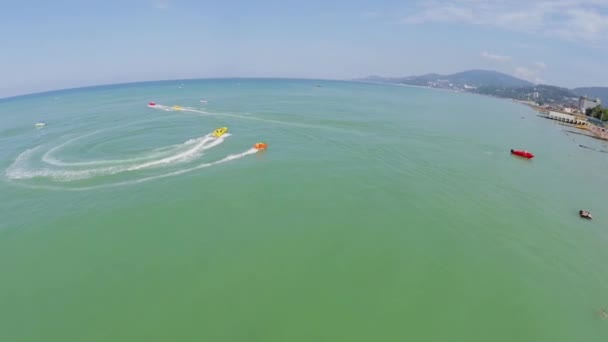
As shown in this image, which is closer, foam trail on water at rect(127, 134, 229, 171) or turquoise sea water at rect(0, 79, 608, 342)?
turquoise sea water at rect(0, 79, 608, 342)

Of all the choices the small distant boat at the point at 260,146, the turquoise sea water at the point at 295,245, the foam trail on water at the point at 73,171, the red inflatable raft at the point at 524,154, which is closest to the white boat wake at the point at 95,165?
the foam trail on water at the point at 73,171

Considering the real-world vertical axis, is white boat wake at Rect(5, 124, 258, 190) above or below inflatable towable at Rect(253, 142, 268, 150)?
below

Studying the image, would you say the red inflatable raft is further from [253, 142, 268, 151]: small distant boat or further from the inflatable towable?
the inflatable towable

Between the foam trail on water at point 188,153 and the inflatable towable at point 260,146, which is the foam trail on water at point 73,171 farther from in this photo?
the inflatable towable at point 260,146

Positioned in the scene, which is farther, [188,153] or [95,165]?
[188,153]

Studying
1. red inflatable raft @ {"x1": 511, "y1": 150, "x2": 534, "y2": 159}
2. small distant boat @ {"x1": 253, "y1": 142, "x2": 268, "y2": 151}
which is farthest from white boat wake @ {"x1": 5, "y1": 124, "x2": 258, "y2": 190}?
red inflatable raft @ {"x1": 511, "y1": 150, "x2": 534, "y2": 159}

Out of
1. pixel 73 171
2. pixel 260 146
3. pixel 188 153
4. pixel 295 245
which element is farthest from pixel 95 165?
pixel 295 245

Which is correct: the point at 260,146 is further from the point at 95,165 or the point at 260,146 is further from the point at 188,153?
the point at 95,165

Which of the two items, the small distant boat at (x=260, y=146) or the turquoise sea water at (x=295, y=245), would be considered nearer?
the turquoise sea water at (x=295, y=245)

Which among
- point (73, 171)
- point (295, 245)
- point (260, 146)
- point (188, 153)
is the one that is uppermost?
point (260, 146)
